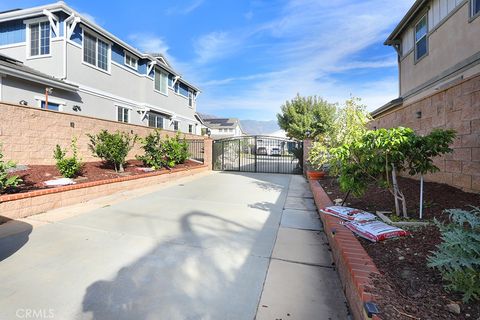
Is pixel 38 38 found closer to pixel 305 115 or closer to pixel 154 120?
pixel 154 120

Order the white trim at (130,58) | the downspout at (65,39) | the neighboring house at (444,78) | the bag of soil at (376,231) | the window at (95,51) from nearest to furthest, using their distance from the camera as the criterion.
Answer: the bag of soil at (376,231)
the neighboring house at (444,78)
the downspout at (65,39)
the window at (95,51)
the white trim at (130,58)

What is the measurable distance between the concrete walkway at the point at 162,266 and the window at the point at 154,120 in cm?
1247

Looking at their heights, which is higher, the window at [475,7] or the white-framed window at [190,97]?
the white-framed window at [190,97]

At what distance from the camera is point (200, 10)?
11039 mm

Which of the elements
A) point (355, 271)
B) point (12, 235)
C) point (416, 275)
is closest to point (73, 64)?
point (12, 235)

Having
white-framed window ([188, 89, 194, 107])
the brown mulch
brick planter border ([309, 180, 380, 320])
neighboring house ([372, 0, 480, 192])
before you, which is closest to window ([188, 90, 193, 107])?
white-framed window ([188, 89, 194, 107])

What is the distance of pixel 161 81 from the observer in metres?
18.2

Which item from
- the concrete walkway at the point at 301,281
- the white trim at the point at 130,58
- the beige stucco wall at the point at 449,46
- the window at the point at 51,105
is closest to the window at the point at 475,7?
the beige stucco wall at the point at 449,46

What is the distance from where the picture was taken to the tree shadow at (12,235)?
3217 millimetres

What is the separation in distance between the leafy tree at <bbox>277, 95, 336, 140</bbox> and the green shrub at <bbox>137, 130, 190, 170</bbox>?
62.7 ft

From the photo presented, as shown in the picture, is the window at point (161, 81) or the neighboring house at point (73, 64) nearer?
the neighboring house at point (73, 64)

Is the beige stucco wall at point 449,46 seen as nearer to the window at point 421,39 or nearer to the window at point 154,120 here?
the window at point 421,39

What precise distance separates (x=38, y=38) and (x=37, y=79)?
3.56 m

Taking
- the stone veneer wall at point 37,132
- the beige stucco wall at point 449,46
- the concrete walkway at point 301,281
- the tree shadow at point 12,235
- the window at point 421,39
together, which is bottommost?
the concrete walkway at point 301,281
